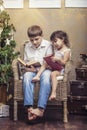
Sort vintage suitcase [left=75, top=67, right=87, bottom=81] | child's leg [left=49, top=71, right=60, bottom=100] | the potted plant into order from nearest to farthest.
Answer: child's leg [left=49, top=71, right=60, bottom=100], the potted plant, vintage suitcase [left=75, top=67, right=87, bottom=81]

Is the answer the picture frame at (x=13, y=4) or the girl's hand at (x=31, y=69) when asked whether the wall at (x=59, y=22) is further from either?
the girl's hand at (x=31, y=69)

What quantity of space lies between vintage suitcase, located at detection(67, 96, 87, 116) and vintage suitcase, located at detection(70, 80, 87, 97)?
0.05 m

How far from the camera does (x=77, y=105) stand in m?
4.08

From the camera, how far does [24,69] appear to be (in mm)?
3887

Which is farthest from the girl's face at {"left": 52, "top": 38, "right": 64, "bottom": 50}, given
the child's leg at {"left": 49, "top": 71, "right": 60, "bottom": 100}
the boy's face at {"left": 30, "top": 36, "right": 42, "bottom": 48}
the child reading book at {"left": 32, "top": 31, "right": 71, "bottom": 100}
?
the child's leg at {"left": 49, "top": 71, "right": 60, "bottom": 100}

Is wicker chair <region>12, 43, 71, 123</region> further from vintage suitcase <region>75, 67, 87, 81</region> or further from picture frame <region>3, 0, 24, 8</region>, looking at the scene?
picture frame <region>3, 0, 24, 8</region>

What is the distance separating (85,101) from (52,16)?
1.38 m

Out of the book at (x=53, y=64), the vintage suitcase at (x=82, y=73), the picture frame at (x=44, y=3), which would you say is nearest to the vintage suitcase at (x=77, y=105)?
the vintage suitcase at (x=82, y=73)

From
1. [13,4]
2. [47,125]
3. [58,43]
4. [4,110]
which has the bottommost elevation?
[47,125]

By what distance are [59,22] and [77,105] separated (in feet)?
4.24

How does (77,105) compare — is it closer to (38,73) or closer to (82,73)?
(82,73)

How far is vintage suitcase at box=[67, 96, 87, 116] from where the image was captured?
4.05m

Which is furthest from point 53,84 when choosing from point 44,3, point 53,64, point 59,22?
point 44,3

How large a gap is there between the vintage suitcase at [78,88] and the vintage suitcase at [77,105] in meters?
0.05
